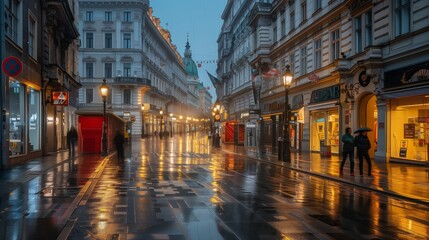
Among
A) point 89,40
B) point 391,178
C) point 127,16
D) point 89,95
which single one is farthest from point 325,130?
point 89,40

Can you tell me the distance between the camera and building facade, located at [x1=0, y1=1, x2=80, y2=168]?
67.9 ft

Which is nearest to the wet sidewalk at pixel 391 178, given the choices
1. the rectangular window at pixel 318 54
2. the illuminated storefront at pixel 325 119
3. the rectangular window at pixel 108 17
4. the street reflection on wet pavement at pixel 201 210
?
the street reflection on wet pavement at pixel 201 210

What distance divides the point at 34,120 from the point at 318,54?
1894 centimetres

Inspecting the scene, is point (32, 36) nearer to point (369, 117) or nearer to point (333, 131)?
point (333, 131)

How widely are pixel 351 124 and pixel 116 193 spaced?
60.1ft

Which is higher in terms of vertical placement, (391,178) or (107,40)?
(107,40)

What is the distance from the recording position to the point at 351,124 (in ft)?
93.0

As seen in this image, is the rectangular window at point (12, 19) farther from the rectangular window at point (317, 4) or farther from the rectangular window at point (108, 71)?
the rectangular window at point (108, 71)

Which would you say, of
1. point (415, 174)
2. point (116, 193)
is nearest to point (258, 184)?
point (116, 193)

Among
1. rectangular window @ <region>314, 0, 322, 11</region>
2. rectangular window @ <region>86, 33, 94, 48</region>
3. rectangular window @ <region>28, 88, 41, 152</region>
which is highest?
rectangular window @ <region>86, 33, 94, 48</region>

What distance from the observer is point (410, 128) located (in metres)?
23.5

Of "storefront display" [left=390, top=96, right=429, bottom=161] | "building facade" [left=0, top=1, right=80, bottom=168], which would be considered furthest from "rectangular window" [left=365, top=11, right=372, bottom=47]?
"building facade" [left=0, top=1, right=80, bottom=168]

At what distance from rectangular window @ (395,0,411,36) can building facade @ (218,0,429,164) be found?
0.05 metres

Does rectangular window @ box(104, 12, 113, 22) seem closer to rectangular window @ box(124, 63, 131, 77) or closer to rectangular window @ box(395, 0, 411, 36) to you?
rectangular window @ box(124, 63, 131, 77)
